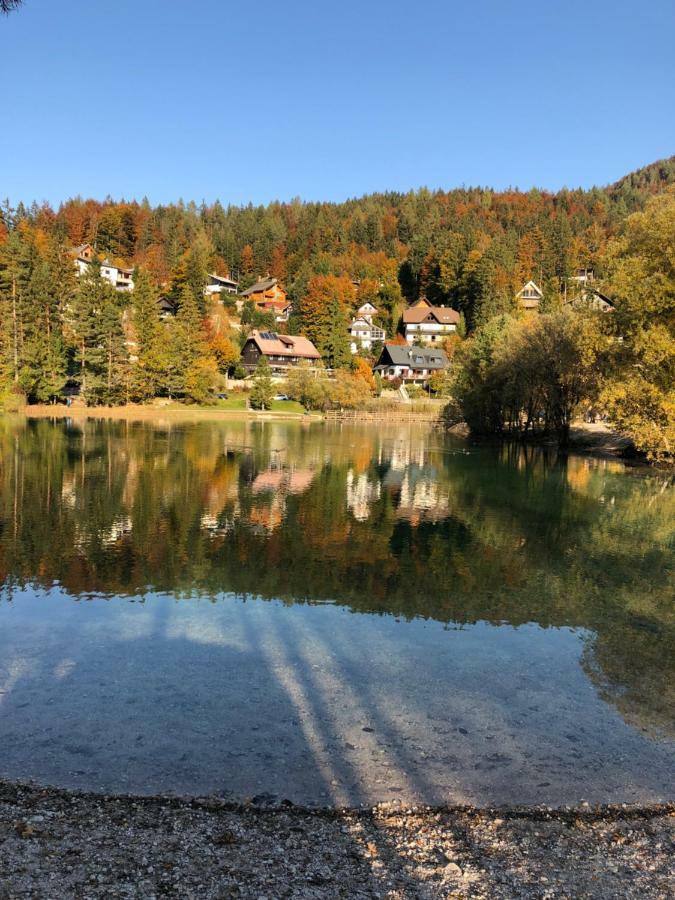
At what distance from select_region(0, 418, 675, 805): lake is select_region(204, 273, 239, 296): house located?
11435 centimetres

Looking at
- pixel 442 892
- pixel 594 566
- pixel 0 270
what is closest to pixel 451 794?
pixel 442 892

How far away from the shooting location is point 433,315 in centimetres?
12544

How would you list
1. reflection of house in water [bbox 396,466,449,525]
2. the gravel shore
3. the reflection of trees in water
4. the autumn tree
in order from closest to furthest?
the gravel shore, the reflection of trees in water, reflection of house in water [bbox 396,466,449,525], the autumn tree

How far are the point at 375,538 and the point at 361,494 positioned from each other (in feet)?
28.6

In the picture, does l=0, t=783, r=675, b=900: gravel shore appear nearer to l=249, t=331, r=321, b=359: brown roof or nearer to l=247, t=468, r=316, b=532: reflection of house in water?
l=247, t=468, r=316, b=532: reflection of house in water

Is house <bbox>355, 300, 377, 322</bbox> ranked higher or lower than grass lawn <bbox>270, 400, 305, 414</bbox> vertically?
higher

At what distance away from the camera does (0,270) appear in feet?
243

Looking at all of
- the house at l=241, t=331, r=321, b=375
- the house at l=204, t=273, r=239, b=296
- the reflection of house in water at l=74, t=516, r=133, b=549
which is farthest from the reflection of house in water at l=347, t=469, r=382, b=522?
the house at l=204, t=273, r=239, b=296

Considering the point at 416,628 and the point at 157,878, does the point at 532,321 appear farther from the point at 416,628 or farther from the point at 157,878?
the point at 157,878

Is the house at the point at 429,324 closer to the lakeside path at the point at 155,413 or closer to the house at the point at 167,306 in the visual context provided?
the house at the point at 167,306

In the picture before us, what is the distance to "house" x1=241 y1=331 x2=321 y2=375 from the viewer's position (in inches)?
4085

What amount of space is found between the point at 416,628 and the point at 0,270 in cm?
7726

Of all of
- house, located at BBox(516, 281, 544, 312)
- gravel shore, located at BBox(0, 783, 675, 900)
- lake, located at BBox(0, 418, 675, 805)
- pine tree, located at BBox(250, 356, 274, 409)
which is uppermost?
house, located at BBox(516, 281, 544, 312)

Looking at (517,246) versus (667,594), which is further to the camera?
(517,246)
